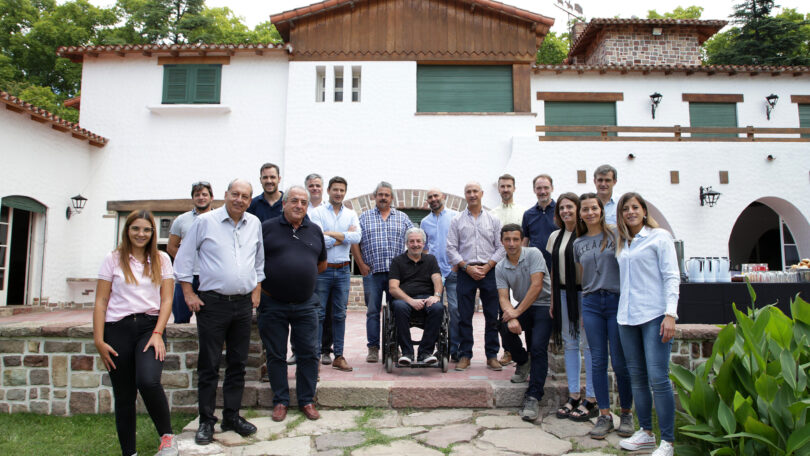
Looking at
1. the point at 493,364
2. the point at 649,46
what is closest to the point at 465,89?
the point at 649,46

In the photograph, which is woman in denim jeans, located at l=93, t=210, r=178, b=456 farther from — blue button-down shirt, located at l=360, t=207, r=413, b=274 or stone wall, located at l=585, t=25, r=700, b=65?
stone wall, located at l=585, t=25, r=700, b=65

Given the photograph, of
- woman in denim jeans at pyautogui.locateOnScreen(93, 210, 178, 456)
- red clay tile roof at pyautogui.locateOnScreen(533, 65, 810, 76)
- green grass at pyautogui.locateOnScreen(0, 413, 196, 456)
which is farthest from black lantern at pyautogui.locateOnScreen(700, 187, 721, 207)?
woman in denim jeans at pyautogui.locateOnScreen(93, 210, 178, 456)

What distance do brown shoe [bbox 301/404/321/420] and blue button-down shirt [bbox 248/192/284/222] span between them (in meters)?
1.65

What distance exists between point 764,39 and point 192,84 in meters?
18.0

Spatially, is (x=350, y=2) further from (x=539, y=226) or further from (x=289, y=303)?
(x=289, y=303)

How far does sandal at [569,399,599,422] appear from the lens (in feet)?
12.0

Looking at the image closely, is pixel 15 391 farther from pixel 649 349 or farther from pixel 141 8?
pixel 141 8

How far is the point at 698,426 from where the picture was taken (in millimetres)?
2846

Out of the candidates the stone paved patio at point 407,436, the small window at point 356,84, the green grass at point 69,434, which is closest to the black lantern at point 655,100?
the small window at point 356,84

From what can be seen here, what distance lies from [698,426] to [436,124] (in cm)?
846

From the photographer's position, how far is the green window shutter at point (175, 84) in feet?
35.9

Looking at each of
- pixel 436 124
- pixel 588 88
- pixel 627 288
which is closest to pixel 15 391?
Result: pixel 627 288

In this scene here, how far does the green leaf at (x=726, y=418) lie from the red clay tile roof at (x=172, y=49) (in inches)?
402

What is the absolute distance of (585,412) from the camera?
3676 millimetres
